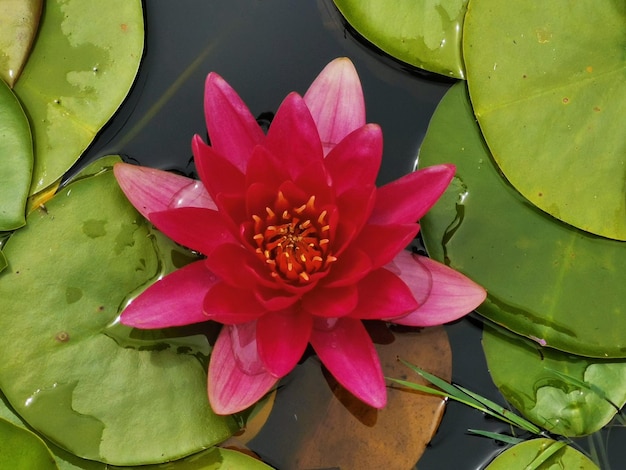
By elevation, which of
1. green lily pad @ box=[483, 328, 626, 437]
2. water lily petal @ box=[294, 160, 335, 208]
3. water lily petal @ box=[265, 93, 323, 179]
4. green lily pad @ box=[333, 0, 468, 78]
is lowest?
green lily pad @ box=[483, 328, 626, 437]

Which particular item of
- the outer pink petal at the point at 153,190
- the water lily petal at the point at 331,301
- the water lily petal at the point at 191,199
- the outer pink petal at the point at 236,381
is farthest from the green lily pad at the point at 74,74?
the water lily petal at the point at 331,301

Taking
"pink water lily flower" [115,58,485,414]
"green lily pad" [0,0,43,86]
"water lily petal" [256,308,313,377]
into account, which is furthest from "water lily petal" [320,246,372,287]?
"green lily pad" [0,0,43,86]

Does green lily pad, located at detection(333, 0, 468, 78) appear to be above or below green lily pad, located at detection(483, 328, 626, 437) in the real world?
above

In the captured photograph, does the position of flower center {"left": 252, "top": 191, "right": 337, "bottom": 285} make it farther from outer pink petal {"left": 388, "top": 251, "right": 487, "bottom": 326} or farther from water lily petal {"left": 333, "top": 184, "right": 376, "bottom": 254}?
outer pink petal {"left": 388, "top": 251, "right": 487, "bottom": 326}

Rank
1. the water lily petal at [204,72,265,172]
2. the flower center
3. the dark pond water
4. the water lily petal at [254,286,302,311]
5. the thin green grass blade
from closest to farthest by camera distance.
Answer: the water lily petal at [254,286,302,311], the flower center, the water lily petal at [204,72,265,172], the thin green grass blade, the dark pond water

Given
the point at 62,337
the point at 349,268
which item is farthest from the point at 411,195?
the point at 62,337

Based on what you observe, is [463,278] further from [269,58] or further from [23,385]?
[23,385]
